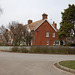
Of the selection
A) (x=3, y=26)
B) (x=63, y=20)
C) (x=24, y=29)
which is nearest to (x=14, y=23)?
Answer: (x=24, y=29)

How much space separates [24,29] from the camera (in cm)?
3912

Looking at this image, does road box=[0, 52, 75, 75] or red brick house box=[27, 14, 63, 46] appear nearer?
road box=[0, 52, 75, 75]

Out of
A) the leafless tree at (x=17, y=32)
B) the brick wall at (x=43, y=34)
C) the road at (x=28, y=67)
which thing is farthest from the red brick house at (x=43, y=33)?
the road at (x=28, y=67)

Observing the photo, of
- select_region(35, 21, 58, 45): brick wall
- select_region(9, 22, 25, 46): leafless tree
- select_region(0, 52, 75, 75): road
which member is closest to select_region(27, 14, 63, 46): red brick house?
select_region(35, 21, 58, 45): brick wall

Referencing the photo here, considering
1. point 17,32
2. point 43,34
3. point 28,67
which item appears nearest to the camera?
point 28,67

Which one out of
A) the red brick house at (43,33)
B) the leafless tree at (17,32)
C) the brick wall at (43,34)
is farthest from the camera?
the brick wall at (43,34)

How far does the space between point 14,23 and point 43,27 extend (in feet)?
27.7

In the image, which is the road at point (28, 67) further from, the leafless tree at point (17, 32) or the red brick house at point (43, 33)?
the red brick house at point (43, 33)

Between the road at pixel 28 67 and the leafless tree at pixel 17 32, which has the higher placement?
the leafless tree at pixel 17 32

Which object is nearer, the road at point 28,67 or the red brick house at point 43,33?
the road at point 28,67

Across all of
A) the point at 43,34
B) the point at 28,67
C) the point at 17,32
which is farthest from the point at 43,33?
the point at 28,67

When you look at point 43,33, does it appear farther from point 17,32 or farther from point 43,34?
point 17,32

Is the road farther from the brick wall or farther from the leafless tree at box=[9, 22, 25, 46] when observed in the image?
the brick wall

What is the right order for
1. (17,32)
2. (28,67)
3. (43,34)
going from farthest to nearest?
(43,34) → (17,32) → (28,67)
